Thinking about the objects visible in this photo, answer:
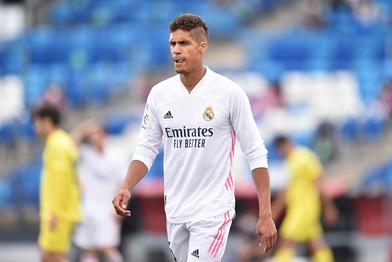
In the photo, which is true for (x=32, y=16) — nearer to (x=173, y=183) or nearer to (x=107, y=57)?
(x=107, y=57)

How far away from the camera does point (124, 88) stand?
2305cm

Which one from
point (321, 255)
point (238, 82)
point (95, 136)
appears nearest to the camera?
point (95, 136)

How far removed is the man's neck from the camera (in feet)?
24.8

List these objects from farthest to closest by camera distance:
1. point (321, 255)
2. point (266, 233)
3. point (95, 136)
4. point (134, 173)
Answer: point (321, 255), point (95, 136), point (134, 173), point (266, 233)

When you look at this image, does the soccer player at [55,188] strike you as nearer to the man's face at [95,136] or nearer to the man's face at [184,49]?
the man's face at [95,136]

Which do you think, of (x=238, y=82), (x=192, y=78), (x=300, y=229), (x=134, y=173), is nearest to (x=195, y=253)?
(x=134, y=173)

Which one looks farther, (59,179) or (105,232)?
(105,232)

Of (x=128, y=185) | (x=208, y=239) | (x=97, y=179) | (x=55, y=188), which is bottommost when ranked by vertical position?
(x=97, y=179)

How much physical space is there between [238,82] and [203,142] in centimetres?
1447

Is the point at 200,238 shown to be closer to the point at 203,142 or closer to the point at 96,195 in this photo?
the point at 203,142

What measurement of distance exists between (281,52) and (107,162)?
10.2m

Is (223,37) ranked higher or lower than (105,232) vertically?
higher

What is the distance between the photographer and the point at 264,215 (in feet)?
23.7

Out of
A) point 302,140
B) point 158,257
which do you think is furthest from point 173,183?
point 302,140
